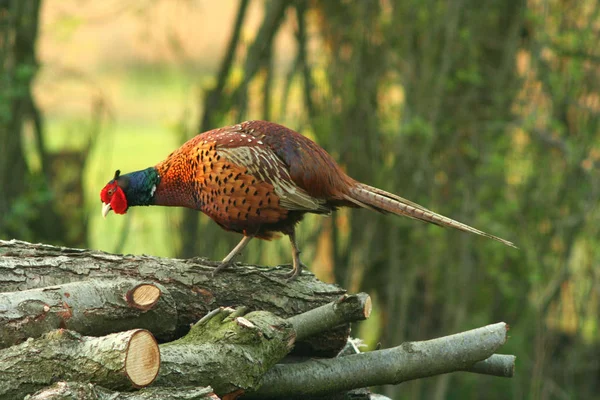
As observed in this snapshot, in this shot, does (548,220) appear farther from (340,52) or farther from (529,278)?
(340,52)

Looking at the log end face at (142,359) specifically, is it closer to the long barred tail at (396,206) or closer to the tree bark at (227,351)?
the tree bark at (227,351)

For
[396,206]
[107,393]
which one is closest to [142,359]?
[107,393]

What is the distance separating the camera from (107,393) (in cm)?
322

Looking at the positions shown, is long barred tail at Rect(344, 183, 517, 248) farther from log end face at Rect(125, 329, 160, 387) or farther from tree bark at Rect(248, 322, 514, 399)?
log end face at Rect(125, 329, 160, 387)

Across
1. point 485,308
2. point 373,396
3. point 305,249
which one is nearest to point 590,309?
point 485,308

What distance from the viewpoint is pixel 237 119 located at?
27.1 ft

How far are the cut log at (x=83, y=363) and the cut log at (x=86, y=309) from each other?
0.75 feet

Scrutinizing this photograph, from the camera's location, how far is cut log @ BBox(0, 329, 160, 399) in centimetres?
329

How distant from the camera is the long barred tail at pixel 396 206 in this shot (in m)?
4.38

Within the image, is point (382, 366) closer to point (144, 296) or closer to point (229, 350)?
point (229, 350)

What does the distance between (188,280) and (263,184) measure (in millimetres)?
584

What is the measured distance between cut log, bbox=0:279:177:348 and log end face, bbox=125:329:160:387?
0.50 m

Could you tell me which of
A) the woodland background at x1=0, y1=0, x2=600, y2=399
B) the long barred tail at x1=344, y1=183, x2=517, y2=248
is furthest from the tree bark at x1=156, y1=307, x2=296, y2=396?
the woodland background at x1=0, y1=0, x2=600, y2=399

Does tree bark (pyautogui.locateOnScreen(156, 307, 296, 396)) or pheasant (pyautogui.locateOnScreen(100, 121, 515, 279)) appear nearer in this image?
tree bark (pyautogui.locateOnScreen(156, 307, 296, 396))
